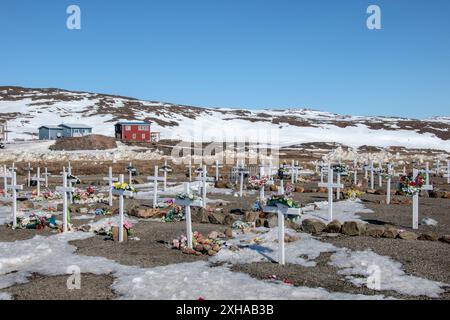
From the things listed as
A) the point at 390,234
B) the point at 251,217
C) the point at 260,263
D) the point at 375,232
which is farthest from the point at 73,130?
the point at 260,263

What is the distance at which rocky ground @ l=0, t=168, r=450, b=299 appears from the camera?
422 inches

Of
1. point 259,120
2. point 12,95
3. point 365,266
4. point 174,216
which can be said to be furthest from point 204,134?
point 365,266

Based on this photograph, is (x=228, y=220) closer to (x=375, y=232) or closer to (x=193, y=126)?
(x=375, y=232)

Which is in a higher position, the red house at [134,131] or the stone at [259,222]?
the red house at [134,131]

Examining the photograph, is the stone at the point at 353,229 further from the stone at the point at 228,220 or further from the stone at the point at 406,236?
the stone at the point at 228,220

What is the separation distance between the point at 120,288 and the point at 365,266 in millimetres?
6039

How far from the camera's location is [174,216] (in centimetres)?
2100

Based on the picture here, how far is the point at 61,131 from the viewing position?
97.8 metres

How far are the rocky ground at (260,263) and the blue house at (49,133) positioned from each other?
77.7m

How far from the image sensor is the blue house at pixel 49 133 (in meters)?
95.8

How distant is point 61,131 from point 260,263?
301 ft

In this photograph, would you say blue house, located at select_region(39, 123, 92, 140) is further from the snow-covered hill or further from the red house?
the red house

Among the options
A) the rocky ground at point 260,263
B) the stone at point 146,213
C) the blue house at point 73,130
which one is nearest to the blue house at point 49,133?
the blue house at point 73,130

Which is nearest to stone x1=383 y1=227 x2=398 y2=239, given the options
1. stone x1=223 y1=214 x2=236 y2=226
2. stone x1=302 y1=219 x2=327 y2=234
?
stone x1=302 y1=219 x2=327 y2=234
